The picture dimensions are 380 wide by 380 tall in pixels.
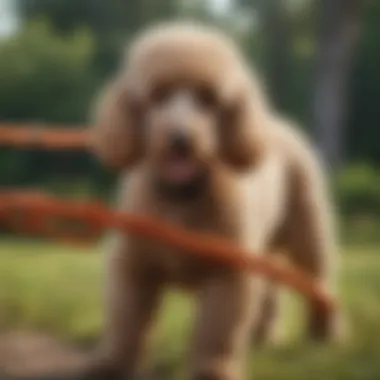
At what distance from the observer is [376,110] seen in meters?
0.61

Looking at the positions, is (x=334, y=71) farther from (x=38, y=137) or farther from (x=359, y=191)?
(x=38, y=137)

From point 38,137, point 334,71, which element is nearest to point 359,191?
point 334,71

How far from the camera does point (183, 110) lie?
0.52 metres

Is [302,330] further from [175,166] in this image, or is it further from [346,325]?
[175,166]

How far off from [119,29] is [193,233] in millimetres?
132

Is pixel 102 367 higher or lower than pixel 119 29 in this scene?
lower

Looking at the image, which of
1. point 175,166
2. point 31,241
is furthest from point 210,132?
point 31,241

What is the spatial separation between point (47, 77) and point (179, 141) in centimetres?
12

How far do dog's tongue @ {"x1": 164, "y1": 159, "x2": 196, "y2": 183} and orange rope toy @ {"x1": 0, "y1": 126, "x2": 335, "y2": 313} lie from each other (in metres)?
0.03

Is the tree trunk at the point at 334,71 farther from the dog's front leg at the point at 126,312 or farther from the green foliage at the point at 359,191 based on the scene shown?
the dog's front leg at the point at 126,312

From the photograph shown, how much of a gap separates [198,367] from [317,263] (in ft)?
0.31

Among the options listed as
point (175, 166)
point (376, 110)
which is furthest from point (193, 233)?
point (376, 110)

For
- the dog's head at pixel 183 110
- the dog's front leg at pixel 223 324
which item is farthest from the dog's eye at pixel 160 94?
the dog's front leg at pixel 223 324

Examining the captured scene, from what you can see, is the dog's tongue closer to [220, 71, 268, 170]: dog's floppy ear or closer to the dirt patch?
[220, 71, 268, 170]: dog's floppy ear
